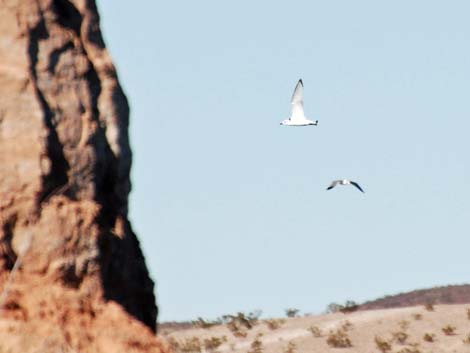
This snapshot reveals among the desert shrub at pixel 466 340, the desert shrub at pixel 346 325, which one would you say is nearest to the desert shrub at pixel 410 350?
the desert shrub at pixel 466 340

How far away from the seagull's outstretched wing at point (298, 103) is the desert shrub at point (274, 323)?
1143 inches

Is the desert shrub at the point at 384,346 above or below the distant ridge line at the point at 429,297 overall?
above

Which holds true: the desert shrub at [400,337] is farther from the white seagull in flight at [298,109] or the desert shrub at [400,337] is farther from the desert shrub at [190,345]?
the white seagull in flight at [298,109]

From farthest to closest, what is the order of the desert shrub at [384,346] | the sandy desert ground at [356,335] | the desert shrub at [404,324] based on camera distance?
1. the desert shrub at [404,324]
2. the sandy desert ground at [356,335]
3. the desert shrub at [384,346]

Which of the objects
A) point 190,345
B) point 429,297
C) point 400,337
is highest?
point 400,337

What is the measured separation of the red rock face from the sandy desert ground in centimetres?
3594

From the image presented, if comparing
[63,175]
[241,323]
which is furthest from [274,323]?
[63,175]

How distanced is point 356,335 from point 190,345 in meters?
4.78

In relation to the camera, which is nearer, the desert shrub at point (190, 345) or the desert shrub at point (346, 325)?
the desert shrub at point (190, 345)

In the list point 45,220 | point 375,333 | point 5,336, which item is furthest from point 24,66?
point 375,333

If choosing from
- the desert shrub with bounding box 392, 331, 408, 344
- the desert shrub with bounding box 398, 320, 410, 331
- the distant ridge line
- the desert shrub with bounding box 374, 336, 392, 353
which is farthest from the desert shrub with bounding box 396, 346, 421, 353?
the distant ridge line

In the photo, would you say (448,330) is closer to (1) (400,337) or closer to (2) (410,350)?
(1) (400,337)

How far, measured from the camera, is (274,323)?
56.0 meters

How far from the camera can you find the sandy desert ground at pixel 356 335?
50.9m
